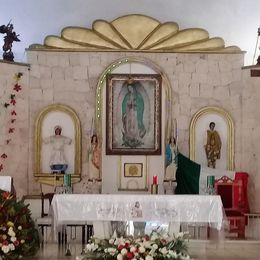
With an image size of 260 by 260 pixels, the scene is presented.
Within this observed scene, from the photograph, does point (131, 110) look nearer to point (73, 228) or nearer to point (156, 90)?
point (156, 90)

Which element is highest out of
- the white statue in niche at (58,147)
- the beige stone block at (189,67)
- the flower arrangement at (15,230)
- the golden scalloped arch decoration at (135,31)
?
the golden scalloped arch decoration at (135,31)

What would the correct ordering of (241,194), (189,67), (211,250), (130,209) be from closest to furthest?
(130,209)
(211,250)
(241,194)
(189,67)

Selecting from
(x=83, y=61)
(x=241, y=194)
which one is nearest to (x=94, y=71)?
(x=83, y=61)

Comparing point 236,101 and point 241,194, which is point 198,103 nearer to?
point 236,101

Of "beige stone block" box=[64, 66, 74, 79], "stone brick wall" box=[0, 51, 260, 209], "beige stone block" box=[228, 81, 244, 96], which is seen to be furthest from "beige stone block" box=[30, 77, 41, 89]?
"beige stone block" box=[228, 81, 244, 96]

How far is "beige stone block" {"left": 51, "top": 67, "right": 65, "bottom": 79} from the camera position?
12.9 m

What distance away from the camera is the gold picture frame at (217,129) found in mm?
12719

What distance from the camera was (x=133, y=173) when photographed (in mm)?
12789

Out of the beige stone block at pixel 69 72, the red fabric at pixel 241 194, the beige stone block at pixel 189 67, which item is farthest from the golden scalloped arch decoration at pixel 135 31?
the red fabric at pixel 241 194

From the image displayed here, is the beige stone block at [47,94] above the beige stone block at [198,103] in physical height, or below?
above

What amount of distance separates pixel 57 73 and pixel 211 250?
481 cm

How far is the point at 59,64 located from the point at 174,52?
7.20ft

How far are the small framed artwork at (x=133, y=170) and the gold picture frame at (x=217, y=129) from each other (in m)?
0.99

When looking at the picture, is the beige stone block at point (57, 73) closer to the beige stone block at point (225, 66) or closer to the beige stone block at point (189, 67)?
the beige stone block at point (189, 67)
